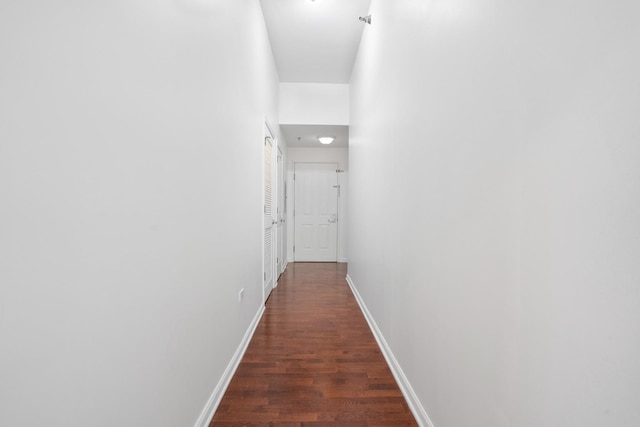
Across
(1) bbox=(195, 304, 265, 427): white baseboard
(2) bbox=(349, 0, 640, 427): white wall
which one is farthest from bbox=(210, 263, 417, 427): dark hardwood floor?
(2) bbox=(349, 0, 640, 427): white wall

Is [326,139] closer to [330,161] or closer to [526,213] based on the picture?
[330,161]

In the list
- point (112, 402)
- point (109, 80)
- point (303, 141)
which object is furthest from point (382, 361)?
point (303, 141)

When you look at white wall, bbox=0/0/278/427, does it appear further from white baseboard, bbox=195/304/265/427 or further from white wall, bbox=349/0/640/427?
white wall, bbox=349/0/640/427

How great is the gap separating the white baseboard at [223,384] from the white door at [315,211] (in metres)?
3.70

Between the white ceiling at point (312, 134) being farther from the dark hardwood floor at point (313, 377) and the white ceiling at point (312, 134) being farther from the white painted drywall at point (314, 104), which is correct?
the dark hardwood floor at point (313, 377)

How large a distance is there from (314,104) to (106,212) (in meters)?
4.27

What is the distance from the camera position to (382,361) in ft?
7.16

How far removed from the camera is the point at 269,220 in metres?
3.77

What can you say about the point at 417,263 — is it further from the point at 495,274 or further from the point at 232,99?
the point at 232,99

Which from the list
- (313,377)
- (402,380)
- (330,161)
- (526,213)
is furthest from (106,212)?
(330,161)

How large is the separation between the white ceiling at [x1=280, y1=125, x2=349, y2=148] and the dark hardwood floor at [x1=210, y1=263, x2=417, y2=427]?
2868 mm

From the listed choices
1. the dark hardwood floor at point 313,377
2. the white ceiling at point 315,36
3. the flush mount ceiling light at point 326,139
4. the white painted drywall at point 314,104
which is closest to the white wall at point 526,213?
the dark hardwood floor at point 313,377

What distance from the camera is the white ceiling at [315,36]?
3.04 metres

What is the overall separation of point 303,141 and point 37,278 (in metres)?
5.43
